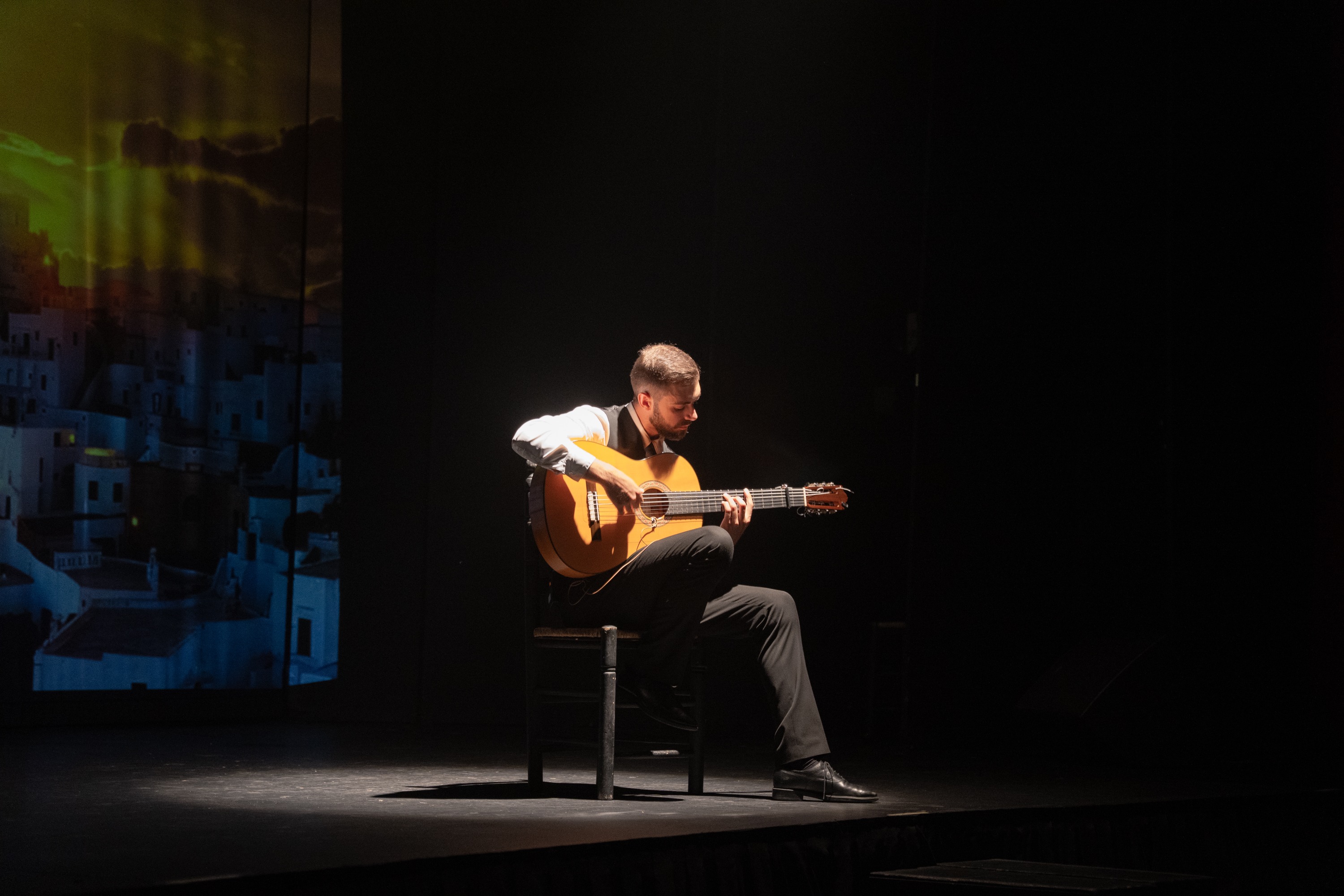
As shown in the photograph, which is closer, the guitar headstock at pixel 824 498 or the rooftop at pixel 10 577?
the guitar headstock at pixel 824 498

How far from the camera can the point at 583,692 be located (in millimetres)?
2953

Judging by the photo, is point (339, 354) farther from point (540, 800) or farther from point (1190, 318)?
point (1190, 318)

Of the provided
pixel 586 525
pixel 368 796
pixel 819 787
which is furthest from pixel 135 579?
pixel 819 787

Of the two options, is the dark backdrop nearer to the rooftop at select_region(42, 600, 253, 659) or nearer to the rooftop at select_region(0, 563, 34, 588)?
the rooftop at select_region(42, 600, 253, 659)

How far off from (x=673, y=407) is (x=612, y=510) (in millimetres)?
295

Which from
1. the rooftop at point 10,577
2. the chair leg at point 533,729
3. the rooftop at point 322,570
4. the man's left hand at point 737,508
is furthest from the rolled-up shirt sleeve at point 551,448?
the rooftop at point 10,577

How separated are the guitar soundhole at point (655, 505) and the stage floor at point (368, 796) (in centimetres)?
62

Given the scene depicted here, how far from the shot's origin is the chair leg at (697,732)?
2.94 meters

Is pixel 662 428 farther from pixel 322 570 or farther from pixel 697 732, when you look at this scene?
pixel 322 570

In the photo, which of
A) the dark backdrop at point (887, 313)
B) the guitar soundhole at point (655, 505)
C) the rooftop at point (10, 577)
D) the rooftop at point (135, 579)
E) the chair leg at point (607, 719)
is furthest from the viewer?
the dark backdrop at point (887, 313)

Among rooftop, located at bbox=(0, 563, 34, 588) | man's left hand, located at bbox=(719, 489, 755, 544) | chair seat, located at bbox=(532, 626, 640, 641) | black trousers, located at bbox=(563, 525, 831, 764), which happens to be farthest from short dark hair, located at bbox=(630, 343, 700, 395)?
rooftop, located at bbox=(0, 563, 34, 588)

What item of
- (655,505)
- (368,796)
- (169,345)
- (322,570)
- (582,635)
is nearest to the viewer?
(368,796)

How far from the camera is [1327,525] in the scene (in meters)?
4.82

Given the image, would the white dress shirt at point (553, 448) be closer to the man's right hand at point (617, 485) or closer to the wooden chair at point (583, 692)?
the man's right hand at point (617, 485)
